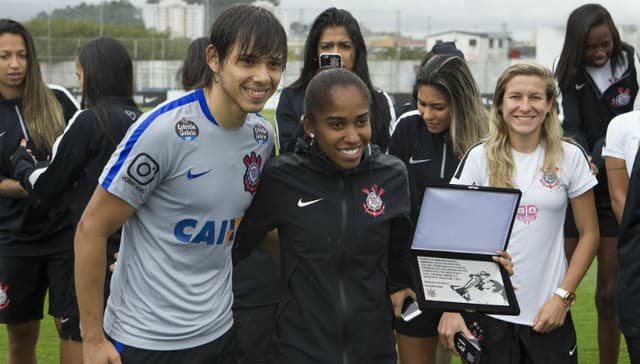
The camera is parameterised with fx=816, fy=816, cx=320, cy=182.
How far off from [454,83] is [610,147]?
847mm

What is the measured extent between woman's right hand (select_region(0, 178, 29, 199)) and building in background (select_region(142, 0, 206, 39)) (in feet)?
131

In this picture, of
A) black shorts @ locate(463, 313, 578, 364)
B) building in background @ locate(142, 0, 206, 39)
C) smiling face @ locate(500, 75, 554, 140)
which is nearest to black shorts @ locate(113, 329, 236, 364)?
black shorts @ locate(463, 313, 578, 364)

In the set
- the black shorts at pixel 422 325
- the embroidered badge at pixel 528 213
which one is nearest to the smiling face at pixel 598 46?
the embroidered badge at pixel 528 213

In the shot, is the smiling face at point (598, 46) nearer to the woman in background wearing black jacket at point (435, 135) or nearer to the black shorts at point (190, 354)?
the woman in background wearing black jacket at point (435, 135)

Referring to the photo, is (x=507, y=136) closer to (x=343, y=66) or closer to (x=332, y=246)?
(x=343, y=66)

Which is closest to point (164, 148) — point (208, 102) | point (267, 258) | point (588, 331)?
point (208, 102)

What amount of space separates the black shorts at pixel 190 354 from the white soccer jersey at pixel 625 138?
6.39ft

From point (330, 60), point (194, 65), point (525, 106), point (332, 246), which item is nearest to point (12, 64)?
point (194, 65)

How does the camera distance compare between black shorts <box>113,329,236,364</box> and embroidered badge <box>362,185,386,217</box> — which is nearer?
black shorts <box>113,329,236,364</box>

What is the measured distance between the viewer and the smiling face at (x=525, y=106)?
147 inches

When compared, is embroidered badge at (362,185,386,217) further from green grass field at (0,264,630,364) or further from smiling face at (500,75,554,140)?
green grass field at (0,264,630,364)

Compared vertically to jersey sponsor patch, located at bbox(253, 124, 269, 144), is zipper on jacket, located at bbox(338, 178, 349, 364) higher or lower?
lower

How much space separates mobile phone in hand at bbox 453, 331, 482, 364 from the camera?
10.8 feet

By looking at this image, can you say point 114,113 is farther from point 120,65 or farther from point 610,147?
point 610,147
